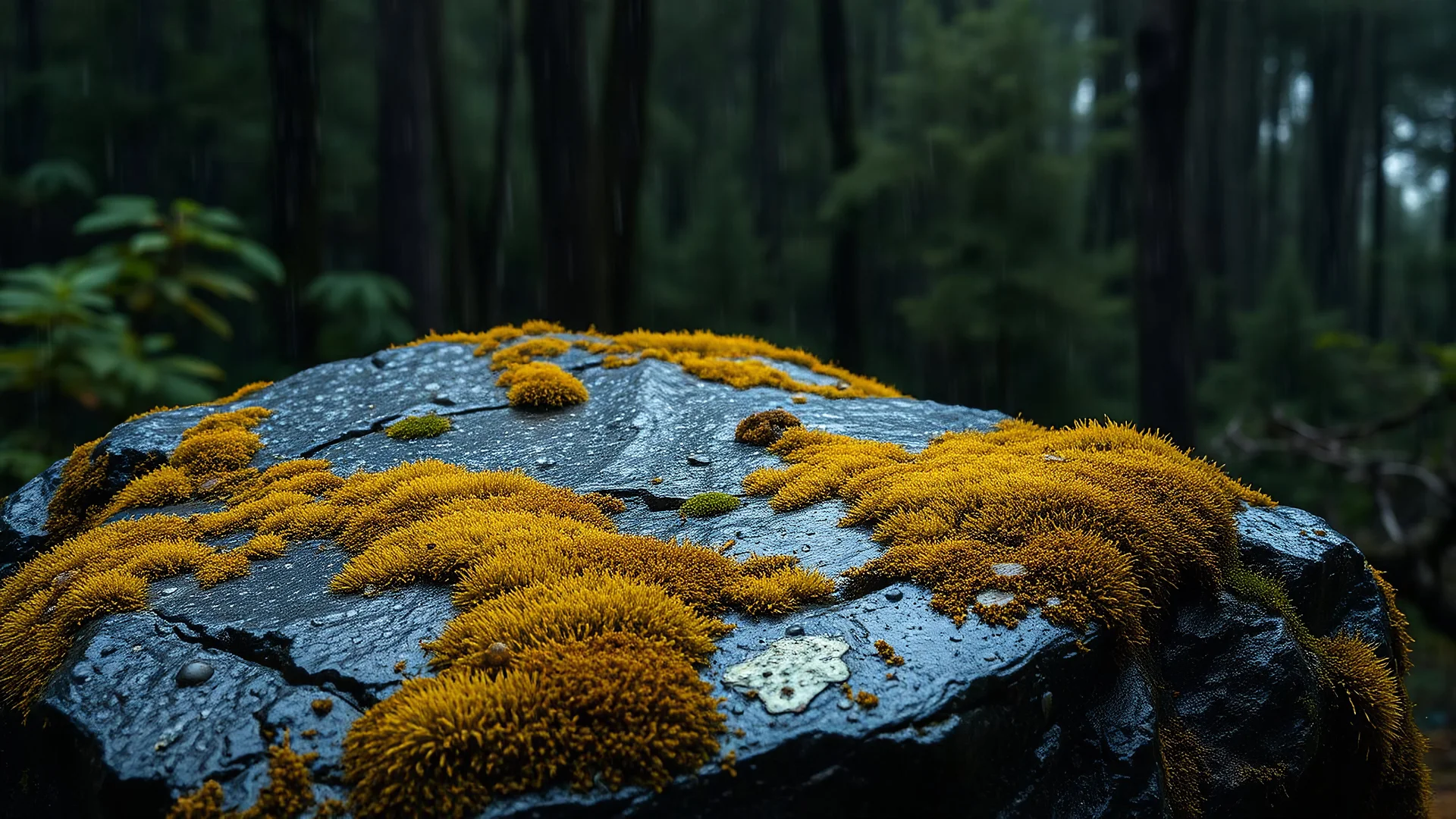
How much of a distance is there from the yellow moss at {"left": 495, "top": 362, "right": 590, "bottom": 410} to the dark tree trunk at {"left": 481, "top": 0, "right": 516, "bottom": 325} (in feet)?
28.3

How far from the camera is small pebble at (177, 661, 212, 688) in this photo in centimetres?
277

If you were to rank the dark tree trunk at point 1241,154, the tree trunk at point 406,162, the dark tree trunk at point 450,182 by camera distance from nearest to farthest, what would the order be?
the tree trunk at point 406,162
the dark tree trunk at point 450,182
the dark tree trunk at point 1241,154

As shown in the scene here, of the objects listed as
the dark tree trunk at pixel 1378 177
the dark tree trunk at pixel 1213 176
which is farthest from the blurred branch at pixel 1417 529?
the dark tree trunk at pixel 1378 177

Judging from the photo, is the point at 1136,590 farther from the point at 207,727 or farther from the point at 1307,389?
the point at 1307,389

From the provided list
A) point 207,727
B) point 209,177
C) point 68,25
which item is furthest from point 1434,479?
point 68,25

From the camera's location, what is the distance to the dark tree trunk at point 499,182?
1370 centimetres

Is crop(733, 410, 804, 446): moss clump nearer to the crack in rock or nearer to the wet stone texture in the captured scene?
the wet stone texture

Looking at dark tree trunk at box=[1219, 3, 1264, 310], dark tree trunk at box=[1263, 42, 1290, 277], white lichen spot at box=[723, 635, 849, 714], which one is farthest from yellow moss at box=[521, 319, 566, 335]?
dark tree trunk at box=[1263, 42, 1290, 277]

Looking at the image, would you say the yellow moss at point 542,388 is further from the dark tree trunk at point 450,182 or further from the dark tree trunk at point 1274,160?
the dark tree trunk at point 1274,160

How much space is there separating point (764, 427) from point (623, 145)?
6.46 metres

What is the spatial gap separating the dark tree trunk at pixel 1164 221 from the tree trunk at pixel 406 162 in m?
8.66

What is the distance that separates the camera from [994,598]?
3.01 metres

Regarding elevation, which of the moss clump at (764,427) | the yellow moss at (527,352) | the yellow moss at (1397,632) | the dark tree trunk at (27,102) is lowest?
the yellow moss at (1397,632)

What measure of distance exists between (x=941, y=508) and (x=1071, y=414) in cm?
1418
